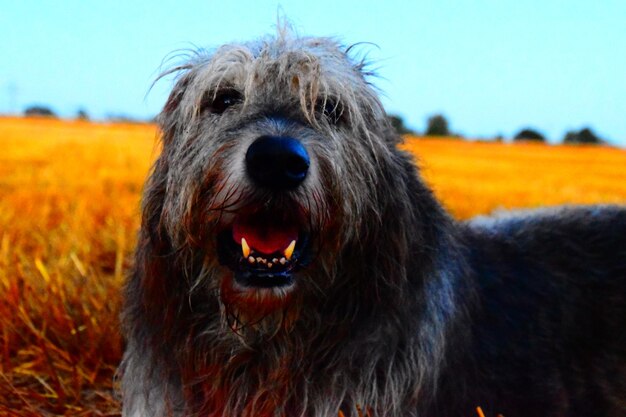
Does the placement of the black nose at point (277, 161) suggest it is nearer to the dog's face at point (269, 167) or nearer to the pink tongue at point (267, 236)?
the dog's face at point (269, 167)

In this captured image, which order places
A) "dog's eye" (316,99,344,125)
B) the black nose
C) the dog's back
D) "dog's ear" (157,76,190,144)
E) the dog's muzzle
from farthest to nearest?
the dog's back, "dog's ear" (157,76,190,144), "dog's eye" (316,99,344,125), the dog's muzzle, the black nose

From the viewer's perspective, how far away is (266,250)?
9.24 feet

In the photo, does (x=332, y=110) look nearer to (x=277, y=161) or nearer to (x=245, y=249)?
(x=277, y=161)

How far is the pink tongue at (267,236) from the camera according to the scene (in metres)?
2.82

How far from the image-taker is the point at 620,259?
407 cm

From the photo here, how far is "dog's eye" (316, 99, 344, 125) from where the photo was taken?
308 centimetres

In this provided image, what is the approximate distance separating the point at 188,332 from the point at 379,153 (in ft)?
3.59

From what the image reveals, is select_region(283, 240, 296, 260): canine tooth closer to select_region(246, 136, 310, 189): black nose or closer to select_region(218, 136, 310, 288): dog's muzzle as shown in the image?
select_region(218, 136, 310, 288): dog's muzzle

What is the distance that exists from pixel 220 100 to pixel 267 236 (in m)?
0.66

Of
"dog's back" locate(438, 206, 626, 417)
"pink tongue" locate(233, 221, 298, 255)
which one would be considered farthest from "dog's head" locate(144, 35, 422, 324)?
"dog's back" locate(438, 206, 626, 417)

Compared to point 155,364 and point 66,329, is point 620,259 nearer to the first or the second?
point 155,364

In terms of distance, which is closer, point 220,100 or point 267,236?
point 267,236

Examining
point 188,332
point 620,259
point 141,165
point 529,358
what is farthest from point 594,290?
A: point 141,165

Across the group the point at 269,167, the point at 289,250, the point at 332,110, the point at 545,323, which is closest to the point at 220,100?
Answer: the point at 332,110
